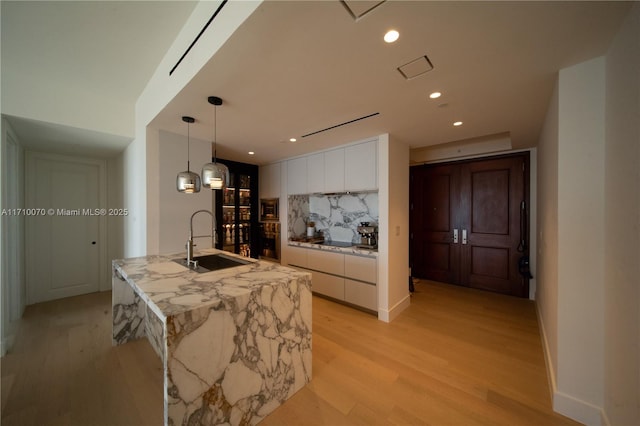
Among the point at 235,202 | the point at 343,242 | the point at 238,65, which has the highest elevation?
the point at 238,65

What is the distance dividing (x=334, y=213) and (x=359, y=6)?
3.37m

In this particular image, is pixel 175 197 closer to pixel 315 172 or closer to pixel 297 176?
pixel 297 176

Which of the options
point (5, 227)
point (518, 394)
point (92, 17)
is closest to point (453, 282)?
point (518, 394)

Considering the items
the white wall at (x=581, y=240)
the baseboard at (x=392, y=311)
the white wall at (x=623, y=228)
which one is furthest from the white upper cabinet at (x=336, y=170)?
the white wall at (x=623, y=228)

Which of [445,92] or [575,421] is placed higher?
[445,92]

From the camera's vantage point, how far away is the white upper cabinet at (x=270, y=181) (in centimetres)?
458

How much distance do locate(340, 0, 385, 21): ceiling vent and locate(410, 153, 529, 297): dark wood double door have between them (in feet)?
12.4

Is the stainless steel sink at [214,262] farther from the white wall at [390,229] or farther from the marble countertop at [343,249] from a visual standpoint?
the white wall at [390,229]

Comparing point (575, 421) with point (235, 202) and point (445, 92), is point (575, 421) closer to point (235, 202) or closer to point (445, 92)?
point (445, 92)

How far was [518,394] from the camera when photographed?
177cm

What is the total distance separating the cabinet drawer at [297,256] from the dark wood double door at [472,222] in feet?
7.42

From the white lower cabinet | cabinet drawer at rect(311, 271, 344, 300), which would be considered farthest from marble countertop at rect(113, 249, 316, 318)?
cabinet drawer at rect(311, 271, 344, 300)

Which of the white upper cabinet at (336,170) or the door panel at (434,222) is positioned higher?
the white upper cabinet at (336,170)

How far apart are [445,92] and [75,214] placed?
5.39m
